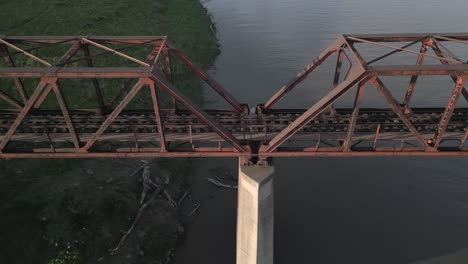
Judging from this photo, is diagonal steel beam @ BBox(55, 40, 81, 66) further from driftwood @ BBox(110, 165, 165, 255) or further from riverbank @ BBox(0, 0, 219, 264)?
driftwood @ BBox(110, 165, 165, 255)

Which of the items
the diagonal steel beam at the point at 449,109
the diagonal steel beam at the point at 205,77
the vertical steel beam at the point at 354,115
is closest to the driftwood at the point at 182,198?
the diagonal steel beam at the point at 205,77

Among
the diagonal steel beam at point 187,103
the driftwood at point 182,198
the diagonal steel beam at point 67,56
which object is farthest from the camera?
the driftwood at point 182,198

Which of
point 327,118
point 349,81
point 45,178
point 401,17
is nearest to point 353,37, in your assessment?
point 327,118

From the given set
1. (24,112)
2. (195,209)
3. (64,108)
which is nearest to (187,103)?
(64,108)

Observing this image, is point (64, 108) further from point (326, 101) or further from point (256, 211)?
point (326, 101)

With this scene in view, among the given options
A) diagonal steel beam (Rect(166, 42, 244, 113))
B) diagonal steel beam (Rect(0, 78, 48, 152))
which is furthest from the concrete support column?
diagonal steel beam (Rect(0, 78, 48, 152))

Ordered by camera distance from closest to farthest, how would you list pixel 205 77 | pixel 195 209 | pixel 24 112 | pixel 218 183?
pixel 24 112 < pixel 205 77 < pixel 195 209 < pixel 218 183

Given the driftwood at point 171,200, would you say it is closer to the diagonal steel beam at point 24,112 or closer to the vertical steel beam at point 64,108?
the vertical steel beam at point 64,108

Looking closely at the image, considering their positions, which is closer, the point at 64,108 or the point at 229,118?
the point at 64,108

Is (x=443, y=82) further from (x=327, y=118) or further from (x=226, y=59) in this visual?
(x=327, y=118)
